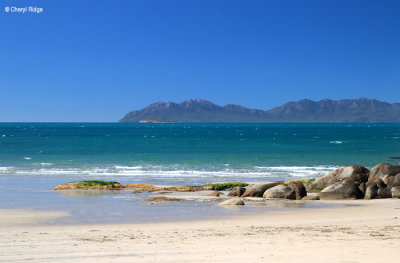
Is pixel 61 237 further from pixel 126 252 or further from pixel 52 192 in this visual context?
pixel 52 192

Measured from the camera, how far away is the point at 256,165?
39.6 meters

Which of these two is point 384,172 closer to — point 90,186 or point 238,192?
point 238,192

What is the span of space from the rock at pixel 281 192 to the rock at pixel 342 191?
130 centimetres

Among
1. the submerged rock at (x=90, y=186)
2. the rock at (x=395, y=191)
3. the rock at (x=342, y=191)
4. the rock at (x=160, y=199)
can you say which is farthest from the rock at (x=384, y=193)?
the submerged rock at (x=90, y=186)

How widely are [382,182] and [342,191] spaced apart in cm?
200

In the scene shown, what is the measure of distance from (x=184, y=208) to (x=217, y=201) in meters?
2.20

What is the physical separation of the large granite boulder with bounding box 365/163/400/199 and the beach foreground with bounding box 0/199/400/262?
447 cm

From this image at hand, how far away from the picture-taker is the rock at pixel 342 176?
872 inches

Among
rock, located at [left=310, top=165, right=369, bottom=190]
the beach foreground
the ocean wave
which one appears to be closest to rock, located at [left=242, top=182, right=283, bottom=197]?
rock, located at [left=310, top=165, right=369, bottom=190]

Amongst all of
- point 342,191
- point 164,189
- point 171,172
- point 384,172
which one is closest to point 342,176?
point 384,172

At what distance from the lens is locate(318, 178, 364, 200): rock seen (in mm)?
20312

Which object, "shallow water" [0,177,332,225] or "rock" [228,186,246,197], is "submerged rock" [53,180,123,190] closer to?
"shallow water" [0,177,332,225]

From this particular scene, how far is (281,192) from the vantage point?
20.4 meters

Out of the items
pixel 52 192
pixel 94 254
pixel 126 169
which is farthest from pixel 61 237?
pixel 126 169
